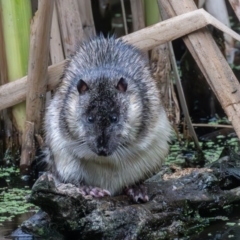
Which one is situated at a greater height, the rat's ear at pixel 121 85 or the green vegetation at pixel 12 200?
the rat's ear at pixel 121 85

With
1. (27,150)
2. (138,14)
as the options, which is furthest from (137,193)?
(138,14)

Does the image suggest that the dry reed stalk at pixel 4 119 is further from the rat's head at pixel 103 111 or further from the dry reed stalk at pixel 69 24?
the rat's head at pixel 103 111

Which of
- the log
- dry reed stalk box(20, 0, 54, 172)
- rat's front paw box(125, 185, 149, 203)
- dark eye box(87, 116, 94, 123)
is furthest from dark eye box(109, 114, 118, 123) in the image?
dry reed stalk box(20, 0, 54, 172)

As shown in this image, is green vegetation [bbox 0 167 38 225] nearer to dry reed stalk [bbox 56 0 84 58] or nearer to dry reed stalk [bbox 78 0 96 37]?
dry reed stalk [bbox 56 0 84 58]

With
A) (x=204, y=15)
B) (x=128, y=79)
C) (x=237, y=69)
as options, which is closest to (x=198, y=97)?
(x=237, y=69)

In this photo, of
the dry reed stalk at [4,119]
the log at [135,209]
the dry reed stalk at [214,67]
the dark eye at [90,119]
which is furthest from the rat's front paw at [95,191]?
the dry reed stalk at [4,119]

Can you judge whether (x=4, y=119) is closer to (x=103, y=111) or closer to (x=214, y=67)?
(x=214, y=67)
